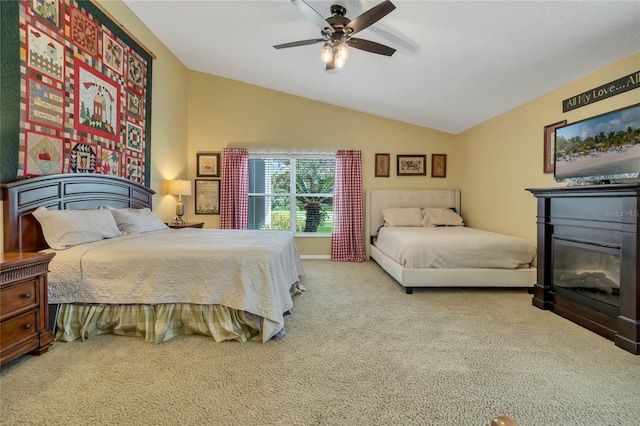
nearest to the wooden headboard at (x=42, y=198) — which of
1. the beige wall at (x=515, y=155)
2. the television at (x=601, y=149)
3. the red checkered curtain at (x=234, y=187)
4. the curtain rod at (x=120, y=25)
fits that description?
the curtain rod at (x=120, y=25)

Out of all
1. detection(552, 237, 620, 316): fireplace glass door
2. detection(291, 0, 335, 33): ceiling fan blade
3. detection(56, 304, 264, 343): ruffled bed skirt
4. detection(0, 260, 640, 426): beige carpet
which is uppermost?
detection(291, 0, 335, 33): ceiling fan blade

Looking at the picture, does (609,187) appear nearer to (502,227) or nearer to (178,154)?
(502,227)

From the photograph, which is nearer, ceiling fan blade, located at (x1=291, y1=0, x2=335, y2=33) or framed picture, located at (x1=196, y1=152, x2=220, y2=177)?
ceiling fan blade, located at (x1=291, y1=0, x2=335, y2=33)

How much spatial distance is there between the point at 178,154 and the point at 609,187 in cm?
523

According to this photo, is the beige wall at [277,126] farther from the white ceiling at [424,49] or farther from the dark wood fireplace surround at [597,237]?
the dark wood fireplace surround at [597,237]

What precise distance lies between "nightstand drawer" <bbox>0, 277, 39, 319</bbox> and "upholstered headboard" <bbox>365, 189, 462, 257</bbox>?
4.33 metres

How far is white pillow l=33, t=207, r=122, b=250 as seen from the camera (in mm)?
2351

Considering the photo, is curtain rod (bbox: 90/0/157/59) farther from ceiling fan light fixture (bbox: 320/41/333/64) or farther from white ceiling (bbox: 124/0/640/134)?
ceiling fan light fixture (bbox: 320/41/333/64)

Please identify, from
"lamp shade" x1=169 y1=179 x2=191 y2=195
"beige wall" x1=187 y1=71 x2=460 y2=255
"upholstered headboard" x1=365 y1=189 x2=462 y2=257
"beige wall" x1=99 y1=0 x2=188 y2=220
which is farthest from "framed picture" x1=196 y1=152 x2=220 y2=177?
"upholstered headboard" x1=365 y1=189 x2=462 y2=257

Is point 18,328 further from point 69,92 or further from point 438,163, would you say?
point 438,163

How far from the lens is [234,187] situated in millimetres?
5348

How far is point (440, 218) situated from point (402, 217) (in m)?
0.61

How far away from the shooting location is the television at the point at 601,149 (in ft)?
7.39

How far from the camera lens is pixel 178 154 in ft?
16.6
